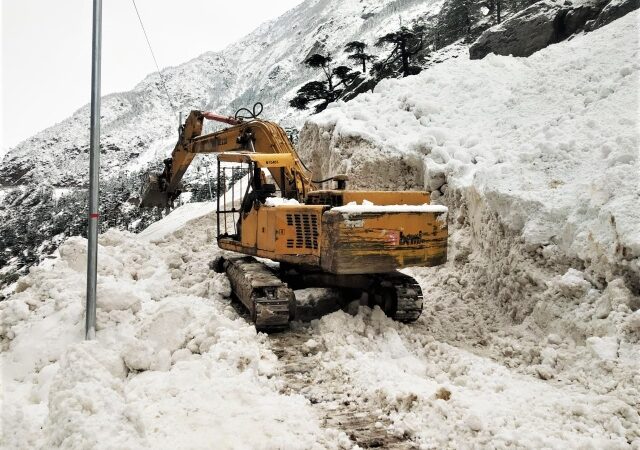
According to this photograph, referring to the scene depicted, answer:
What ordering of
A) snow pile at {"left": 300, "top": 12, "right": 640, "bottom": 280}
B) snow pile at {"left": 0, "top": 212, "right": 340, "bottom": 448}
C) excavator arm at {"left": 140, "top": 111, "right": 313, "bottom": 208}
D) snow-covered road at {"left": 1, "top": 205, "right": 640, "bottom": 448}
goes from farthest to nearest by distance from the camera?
excavator arm at {"left": 140, "top": 111, "right": 313, "bottom": 208} → snow pile at {"left": 300, "top": 12, "right": 640, "bottom": 280} → snow-covered road at {"left": 1, "top": 205, "right": 640, "bottom": 448} → snow pile at {"left": 0, "top": 212, "right": 340, "bottom": 448}

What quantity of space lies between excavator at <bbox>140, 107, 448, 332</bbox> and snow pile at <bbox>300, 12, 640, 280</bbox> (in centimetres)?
149

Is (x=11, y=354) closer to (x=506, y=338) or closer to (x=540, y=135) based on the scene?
(x=506, y=338)

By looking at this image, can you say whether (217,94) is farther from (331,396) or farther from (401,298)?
(331,396)

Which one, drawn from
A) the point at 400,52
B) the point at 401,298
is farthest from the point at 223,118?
the point at 400,52

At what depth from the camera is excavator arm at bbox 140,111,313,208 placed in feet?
23.1

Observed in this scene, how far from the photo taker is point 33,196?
68188 mm

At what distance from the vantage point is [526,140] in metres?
7.84

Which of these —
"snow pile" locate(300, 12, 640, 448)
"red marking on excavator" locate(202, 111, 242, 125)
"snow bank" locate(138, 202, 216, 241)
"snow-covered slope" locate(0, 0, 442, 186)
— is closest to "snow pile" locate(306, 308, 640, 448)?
"snow pile" locate(300, 12, 640, 448)

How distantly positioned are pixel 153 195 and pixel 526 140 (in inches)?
284

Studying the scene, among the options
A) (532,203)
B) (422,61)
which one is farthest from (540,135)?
(422,61)

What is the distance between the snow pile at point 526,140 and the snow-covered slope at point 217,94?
58.5 meters

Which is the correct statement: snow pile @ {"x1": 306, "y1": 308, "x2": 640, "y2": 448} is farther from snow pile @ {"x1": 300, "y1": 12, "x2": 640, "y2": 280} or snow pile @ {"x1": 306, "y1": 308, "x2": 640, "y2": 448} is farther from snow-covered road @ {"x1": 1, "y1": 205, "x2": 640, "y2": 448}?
snow pile @ {"x1": 300, "y1": 12, "x2": 640, "y2": 280}

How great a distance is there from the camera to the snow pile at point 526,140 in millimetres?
5402

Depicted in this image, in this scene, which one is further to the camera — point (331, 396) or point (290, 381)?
point (290, 381)
